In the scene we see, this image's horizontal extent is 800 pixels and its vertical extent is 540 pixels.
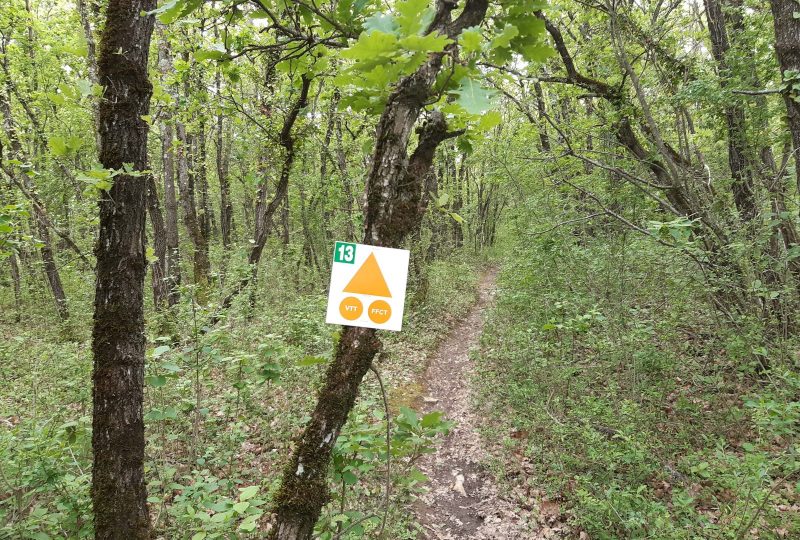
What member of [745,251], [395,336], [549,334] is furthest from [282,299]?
[745,251]

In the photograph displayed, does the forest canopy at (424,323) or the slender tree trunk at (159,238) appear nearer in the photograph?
the forest canopy at (424,323)

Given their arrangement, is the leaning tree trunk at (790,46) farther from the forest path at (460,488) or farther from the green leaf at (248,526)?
the green leaf at (248,526)

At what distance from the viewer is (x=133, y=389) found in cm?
255

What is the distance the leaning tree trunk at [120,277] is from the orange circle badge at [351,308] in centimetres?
158

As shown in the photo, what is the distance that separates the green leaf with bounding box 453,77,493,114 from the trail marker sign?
26.4 inches

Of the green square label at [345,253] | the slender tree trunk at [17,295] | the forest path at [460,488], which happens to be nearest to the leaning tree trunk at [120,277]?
the green square label at [345,253]

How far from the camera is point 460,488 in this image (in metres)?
5.02

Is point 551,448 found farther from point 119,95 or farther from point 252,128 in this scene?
point 252,128

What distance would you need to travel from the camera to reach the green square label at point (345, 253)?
68.1 inches

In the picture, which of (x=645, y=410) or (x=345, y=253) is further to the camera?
(x=645, y=410)

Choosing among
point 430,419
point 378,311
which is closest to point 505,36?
point 378,311

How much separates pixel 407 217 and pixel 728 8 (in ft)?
20.5

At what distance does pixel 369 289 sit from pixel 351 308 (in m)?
0.11

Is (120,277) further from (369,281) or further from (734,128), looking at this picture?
(734,128)
